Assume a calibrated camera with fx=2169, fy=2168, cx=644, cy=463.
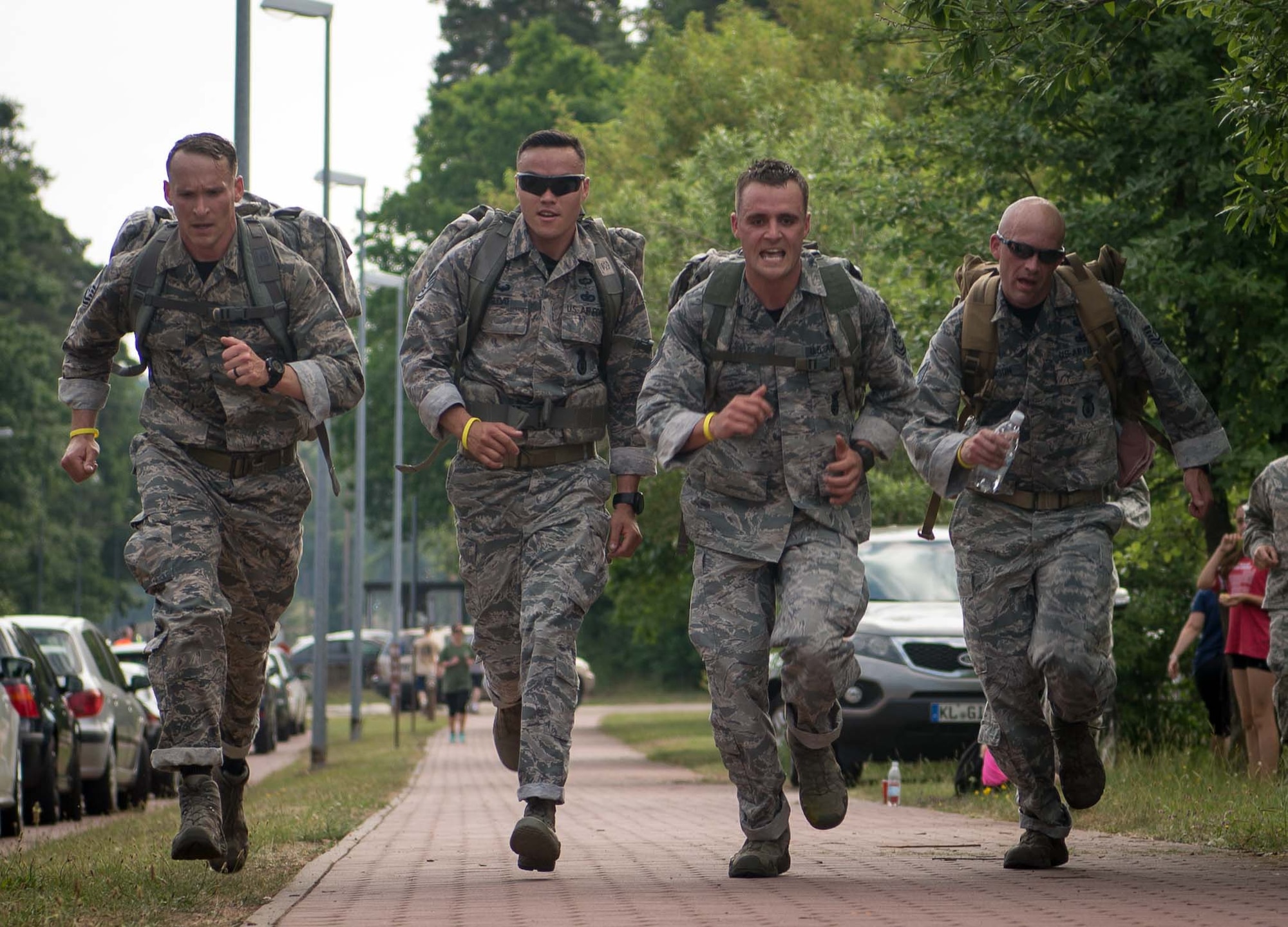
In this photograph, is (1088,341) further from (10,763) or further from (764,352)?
(10,763)

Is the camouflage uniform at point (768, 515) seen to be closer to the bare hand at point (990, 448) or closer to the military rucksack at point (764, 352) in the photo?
the military rucksack at point (764, 352)

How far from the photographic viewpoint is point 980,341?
775cm

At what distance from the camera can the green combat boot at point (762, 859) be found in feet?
24.5

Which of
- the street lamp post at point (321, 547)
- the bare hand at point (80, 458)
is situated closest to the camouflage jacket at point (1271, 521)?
the bare hand at point (80, 458)

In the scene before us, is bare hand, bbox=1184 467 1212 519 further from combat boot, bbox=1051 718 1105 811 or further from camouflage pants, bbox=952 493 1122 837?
combat boot, bbox=1051 718 1105 811

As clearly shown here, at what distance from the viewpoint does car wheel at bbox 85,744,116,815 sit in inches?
698

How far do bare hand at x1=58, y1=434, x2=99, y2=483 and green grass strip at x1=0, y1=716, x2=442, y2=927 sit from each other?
4.70ft

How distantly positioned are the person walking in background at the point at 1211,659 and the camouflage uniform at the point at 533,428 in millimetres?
8865

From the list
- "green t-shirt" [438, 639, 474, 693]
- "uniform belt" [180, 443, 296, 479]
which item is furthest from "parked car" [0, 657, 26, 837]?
"green t-shirt" [438, 639, 474, 693]

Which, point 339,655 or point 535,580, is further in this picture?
point 339,655

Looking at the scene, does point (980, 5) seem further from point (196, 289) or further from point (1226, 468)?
point (1226, 468)

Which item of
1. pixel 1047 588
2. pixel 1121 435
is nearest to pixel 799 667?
pixel 1047 588

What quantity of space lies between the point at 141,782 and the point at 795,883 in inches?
526

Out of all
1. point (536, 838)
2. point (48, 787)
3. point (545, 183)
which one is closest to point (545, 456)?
point (545, 183)
